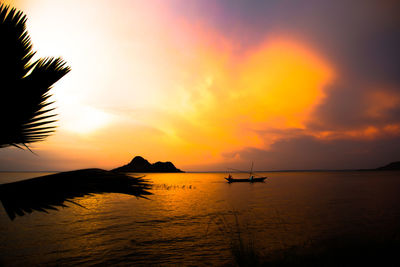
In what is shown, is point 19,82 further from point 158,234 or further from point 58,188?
point 158,234

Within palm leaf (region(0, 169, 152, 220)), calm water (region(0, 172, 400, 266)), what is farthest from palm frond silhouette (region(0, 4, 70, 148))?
calm water (region(0, 172, 400, 266))

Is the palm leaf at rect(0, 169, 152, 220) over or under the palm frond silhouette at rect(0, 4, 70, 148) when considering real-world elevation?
under

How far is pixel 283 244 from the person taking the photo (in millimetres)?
13469

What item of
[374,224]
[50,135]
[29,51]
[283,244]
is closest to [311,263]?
[283,244]

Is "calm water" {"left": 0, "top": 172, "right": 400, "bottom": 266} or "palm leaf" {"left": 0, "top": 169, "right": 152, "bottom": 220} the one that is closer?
"palm leaf" {"left": 0, "top": 169, "right": 152, "bottom": 220}

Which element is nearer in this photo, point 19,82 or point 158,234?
point 19,82

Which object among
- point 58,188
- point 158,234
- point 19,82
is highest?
point 19,82

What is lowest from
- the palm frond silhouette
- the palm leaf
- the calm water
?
the calm water

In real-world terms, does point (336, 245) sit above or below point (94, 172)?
below

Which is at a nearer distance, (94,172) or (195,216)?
(94,172)

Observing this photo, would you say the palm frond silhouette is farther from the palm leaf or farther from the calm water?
the calm water

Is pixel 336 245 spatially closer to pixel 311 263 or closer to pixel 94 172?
pixel 311 263

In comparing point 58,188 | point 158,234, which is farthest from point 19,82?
point 158,234

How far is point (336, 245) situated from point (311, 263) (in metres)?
5.48
